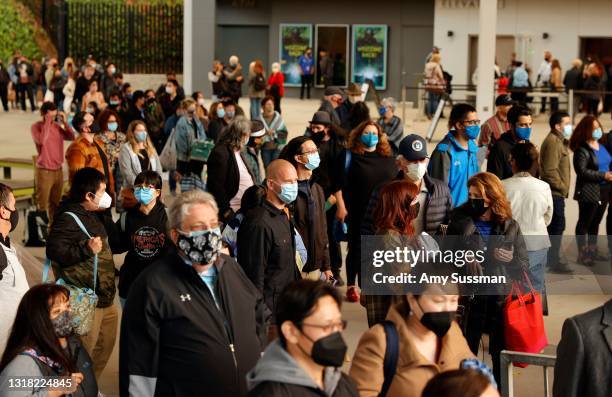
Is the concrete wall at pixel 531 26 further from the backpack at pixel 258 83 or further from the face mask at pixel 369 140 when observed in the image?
the face mask at pixel 369 140

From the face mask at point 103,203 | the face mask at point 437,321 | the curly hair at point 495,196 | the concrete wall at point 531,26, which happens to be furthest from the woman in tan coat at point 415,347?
the concrete wall at point 531,26

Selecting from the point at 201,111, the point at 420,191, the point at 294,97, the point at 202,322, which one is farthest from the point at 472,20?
the point at 202,322

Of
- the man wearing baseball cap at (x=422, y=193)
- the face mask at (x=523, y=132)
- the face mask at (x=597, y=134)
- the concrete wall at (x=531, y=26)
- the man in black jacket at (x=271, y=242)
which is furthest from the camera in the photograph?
the concrete wall at (x=531, y=26)

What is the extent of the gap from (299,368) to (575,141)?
8.67m

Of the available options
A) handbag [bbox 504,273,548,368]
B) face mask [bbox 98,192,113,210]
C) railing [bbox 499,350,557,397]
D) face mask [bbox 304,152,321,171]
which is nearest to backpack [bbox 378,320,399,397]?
railing [bbox 499,350,557,397]

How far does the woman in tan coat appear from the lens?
4.71 metres

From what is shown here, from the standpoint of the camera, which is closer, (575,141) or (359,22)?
(575,141)

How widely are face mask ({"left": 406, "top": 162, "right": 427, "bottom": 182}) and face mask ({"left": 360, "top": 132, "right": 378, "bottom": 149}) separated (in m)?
1.46

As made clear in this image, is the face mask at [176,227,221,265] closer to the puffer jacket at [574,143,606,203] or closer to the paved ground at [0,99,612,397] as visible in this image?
the paved ground at [0,99,612,397]

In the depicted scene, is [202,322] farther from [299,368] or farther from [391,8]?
[391,8]

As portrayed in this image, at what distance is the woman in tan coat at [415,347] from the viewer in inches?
186

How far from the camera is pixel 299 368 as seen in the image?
13.9 feet

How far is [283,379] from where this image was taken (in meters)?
4.21

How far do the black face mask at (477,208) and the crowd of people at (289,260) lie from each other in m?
0.02
